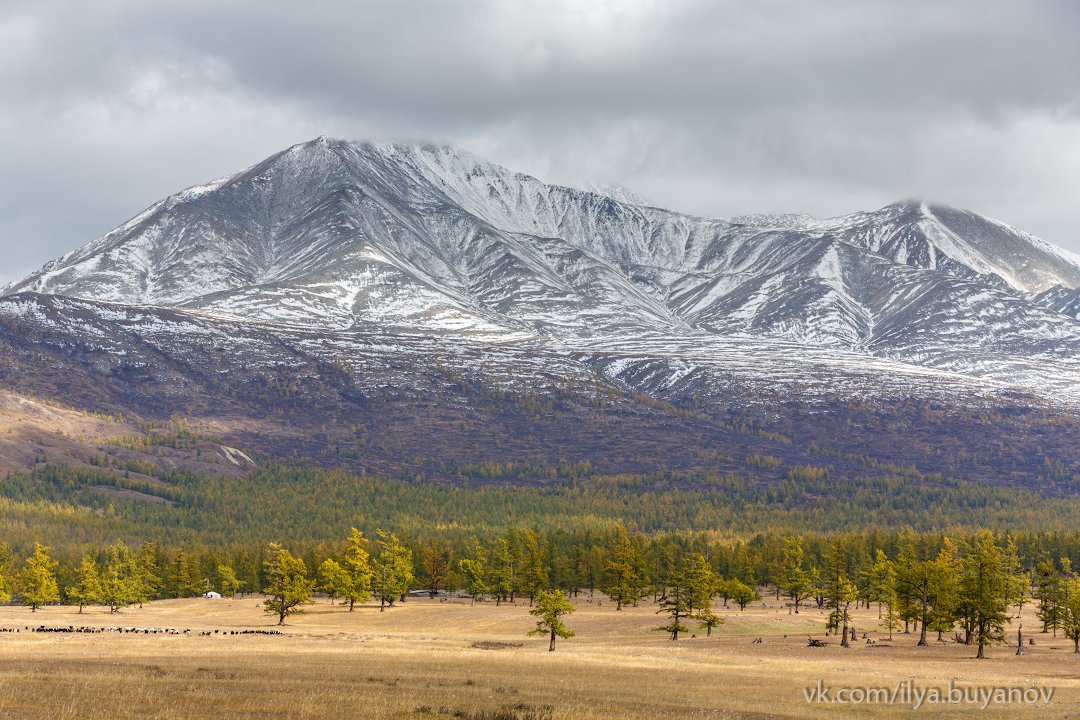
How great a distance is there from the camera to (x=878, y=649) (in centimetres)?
10050

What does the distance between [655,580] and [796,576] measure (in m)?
31.7

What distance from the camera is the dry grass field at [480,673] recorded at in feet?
157

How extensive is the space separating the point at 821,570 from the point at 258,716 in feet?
427

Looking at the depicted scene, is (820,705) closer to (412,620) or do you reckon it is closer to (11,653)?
(11,653)

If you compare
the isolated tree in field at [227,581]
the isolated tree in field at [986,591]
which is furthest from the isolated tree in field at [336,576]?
the isolated tree in field at [986,591]

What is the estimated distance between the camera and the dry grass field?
47812mm

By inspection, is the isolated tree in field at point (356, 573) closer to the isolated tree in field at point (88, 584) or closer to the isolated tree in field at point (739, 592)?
the isolated tree in field at point (88, 584)

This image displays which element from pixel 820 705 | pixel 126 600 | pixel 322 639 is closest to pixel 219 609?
pixel 126 600

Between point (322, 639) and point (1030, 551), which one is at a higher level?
point (1030, 551)

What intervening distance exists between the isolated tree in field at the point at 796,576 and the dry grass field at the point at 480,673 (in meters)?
24.4

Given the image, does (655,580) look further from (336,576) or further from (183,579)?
(183,579)

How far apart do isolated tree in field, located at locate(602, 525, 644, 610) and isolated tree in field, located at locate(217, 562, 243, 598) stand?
63.2 meters

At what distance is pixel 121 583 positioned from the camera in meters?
159

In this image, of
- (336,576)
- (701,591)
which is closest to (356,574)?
(336,576)
